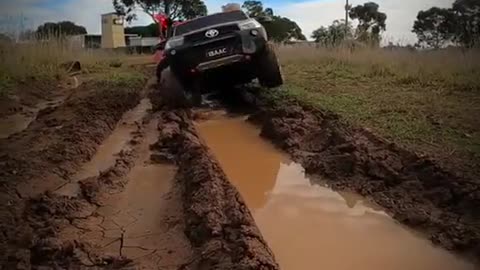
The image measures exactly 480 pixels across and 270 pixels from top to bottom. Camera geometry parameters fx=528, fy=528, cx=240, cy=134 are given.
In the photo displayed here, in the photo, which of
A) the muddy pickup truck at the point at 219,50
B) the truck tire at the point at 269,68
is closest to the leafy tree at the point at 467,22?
the muddy pickup truck at the point at 219,50

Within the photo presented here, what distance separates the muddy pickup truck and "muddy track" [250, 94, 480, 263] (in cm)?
131

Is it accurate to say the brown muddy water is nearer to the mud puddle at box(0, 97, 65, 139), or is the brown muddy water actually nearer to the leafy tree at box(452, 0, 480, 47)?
the leafy tree at box(452, 0, 480, 47)

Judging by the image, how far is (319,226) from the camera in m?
3.57

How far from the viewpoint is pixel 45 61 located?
7582 millimetres

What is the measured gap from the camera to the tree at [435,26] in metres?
4.05

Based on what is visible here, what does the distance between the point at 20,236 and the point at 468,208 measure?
278cm

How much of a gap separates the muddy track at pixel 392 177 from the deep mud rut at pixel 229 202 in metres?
0.01

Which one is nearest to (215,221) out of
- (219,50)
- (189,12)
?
(219,50)

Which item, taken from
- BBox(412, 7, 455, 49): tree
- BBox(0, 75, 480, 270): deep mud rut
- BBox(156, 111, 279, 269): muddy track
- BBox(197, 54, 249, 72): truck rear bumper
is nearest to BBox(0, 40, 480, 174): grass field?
BBox(412, 7, 455, 49): tree

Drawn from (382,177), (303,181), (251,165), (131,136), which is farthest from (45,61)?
(382,177)

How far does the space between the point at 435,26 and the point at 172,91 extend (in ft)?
13.5

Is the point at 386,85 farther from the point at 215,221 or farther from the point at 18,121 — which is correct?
the point at 215,221

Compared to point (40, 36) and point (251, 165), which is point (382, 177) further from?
point (40, 36)

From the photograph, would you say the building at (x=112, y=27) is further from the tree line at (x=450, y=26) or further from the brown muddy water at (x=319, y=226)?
the tree line at (x=450, y=26)
